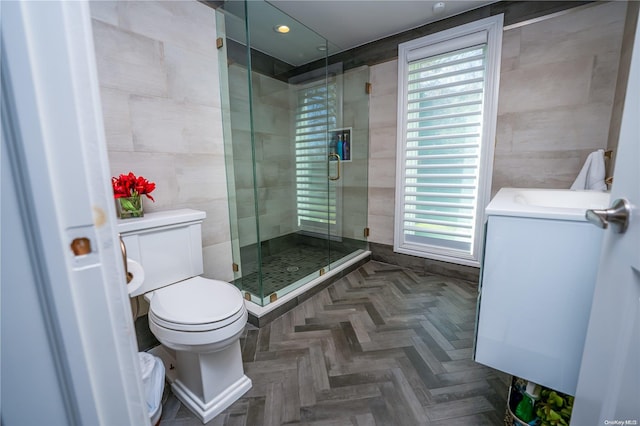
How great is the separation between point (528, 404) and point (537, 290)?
0.54 m

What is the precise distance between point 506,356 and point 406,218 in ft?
6.47

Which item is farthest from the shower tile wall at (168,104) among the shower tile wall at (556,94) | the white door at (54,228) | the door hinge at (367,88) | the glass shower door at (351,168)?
the shower tile wall at (556,94)

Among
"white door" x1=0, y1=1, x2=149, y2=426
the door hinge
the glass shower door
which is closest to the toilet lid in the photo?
"white door" x1=0, y1=1, x2=149, y2=426

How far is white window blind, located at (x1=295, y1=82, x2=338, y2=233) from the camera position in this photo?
121 inches

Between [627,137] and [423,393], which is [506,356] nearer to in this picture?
[423,393]

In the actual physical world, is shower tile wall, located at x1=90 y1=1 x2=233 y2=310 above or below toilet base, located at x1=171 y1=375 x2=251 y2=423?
above

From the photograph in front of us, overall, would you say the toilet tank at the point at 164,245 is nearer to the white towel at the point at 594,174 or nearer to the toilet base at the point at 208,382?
the toilet base at the point at 208,382

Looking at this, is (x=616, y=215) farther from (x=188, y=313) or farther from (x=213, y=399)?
(x=213, y=399)

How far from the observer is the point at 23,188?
0.32 m

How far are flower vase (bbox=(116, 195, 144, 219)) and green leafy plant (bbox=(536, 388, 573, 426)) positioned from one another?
2.19 m

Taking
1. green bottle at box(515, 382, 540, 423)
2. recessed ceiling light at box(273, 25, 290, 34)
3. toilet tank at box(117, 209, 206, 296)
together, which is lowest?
green bottle at box(515, 382, 540, 423)

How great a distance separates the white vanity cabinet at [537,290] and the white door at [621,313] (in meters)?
0.22

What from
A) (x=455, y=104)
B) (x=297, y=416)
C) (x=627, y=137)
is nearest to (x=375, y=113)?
(x=455, y=104)

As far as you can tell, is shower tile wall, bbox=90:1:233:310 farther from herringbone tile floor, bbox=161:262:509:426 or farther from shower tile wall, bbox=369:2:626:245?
shower tile wall, bbox=369:2:626:245
